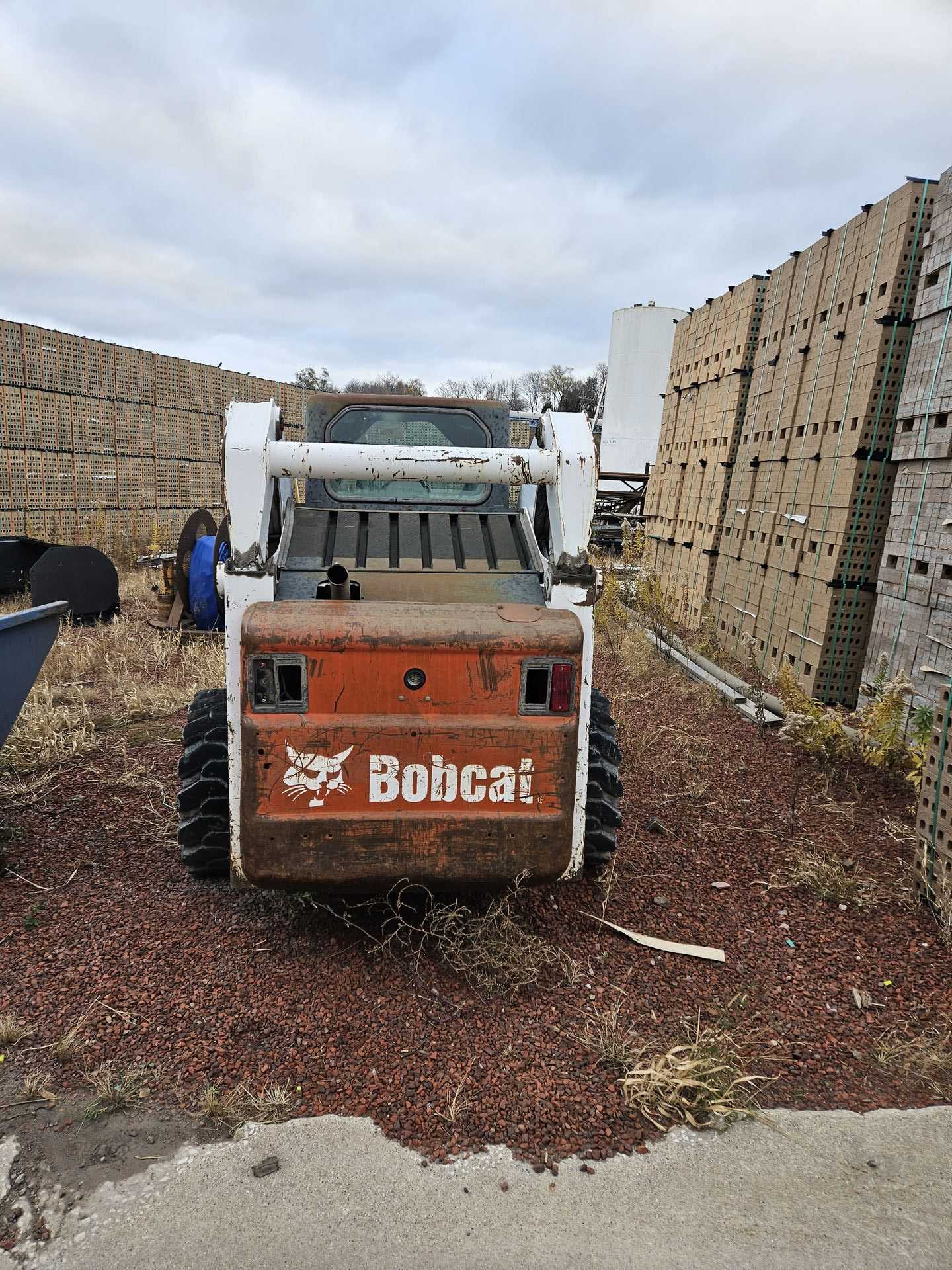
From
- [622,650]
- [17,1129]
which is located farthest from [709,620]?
[17,1129]

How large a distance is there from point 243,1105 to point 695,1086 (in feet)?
4.47

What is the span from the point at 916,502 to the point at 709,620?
3.66m

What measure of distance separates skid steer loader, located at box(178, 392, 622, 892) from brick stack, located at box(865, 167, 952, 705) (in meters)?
3.32

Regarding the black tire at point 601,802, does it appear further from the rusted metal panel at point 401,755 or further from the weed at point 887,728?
the weed at point 887,728

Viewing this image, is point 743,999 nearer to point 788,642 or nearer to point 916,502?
point 916,502

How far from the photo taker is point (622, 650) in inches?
308

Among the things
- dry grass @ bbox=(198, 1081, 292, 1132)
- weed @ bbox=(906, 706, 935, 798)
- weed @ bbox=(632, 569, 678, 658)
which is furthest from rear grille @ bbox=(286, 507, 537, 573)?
weed @ bbox=(632, 569, 678, 658)

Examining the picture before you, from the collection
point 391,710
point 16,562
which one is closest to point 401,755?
point 391,710

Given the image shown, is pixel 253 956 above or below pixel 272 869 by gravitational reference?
below

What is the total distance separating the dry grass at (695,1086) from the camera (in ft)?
7.34

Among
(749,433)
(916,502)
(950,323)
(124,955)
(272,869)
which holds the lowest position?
(124,955)

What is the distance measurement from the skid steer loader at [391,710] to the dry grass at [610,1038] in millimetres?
490

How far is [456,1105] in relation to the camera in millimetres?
2209

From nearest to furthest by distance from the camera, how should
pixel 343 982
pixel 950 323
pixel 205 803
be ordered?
pixel 343 982, pixel 205 803, pixel 950 323
